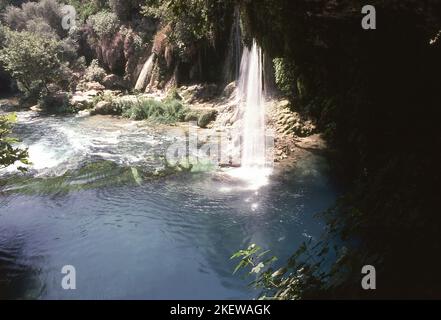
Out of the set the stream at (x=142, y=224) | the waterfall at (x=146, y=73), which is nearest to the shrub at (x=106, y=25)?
the waterfall at (x=146, y=73)

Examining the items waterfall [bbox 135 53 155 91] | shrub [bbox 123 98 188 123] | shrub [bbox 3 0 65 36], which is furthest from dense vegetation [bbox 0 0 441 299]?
shrub [bbox 3 0 65 36]

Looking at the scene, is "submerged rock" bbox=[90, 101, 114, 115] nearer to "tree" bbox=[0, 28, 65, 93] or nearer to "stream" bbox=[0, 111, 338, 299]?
"tree" bbox=[0, 28, 65, 93]

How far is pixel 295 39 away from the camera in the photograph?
9.60m

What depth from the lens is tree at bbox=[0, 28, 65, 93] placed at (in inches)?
853

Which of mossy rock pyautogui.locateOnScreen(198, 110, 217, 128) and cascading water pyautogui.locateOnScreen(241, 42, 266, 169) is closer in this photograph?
cascading water pyautogui.locateOnScreen(241, 42, 266, 169)

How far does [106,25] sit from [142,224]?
21.0m

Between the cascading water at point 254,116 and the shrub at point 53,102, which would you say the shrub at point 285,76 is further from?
the shrub at point 53,102

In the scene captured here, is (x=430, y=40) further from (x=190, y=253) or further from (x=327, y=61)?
(x=190, y=253)

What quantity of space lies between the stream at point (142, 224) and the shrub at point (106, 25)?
15365 mm

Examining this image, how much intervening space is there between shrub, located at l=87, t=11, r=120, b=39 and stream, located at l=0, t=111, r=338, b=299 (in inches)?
605

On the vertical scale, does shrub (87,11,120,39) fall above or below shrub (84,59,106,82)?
above

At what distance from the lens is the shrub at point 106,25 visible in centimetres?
2545

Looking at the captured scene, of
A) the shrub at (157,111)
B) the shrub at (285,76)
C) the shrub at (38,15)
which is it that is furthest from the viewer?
the shrub at (38,15)
